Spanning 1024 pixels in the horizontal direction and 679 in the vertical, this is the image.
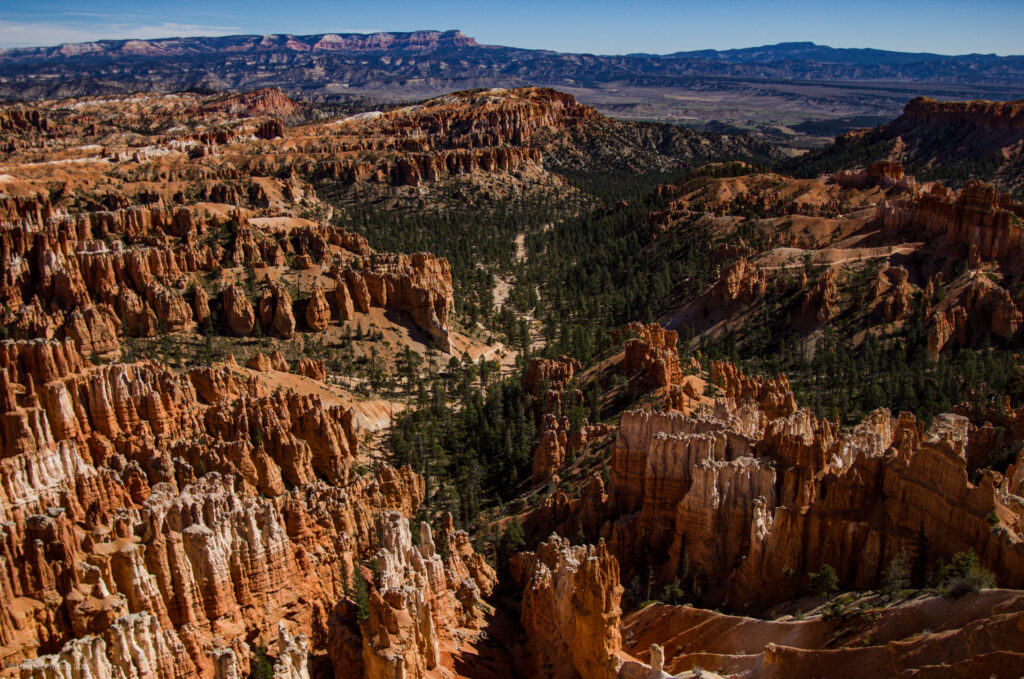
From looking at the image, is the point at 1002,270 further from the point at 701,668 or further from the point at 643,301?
the point at 701,668

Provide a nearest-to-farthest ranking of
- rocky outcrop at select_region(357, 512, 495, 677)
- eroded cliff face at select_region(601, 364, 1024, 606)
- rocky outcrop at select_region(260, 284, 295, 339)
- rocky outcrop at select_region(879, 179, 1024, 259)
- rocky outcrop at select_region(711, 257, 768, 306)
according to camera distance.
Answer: rocky outcrop at select_region(357, 512, 495, 677) → eroded cliff face at select_region(601, 364, 1024, 606) → rocky outcrop at select_region(260, 284, 295, 339) → rocky outcrop at select_region(879, 179, 1024, 259) → rocky outcrop at select_region(711, 257, 768, 306)

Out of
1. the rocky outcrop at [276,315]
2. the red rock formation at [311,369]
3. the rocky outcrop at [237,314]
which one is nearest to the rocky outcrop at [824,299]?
the red rock formation at [311,369]

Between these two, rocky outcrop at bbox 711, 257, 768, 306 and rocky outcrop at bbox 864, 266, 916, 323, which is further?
rocky outcrop at bbox 711, 257, 768, 306

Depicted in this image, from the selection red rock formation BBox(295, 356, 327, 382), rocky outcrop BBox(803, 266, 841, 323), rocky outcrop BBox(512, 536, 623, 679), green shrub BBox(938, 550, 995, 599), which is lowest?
red rock formation BBox(295, 356, 327, 382)

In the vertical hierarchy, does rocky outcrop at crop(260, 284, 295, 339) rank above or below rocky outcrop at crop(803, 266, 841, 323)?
below

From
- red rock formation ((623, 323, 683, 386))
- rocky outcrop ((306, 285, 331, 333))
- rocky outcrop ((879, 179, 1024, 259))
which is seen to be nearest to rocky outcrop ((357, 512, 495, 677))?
red rock formation ((623, 323, 683, 386))

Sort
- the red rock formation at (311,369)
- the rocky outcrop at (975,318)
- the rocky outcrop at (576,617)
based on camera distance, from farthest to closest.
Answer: the rocky outcrop at (975,318) → the red rock formation at (311,369) → the rocky outcrop at (576,617)

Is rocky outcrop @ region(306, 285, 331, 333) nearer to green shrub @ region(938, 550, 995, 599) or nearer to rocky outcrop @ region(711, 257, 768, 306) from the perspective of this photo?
rocky outcrop @ region(711, 257, 768, 306)

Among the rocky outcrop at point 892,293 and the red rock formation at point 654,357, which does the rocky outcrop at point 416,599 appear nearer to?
the red rock formation at point 654,357

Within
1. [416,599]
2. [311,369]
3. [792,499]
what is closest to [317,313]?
[311,369]
